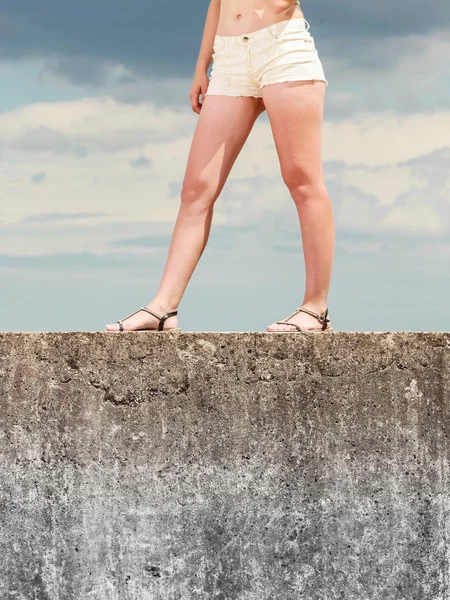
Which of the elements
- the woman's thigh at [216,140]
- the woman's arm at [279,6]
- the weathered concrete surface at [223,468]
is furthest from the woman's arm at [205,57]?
the weathered concrete surface at [223,468]

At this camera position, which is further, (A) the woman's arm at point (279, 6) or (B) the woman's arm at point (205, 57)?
(B) the woman's arm at point (205, 57)

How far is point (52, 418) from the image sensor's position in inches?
139

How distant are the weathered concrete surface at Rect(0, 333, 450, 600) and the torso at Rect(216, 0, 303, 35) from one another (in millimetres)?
1549

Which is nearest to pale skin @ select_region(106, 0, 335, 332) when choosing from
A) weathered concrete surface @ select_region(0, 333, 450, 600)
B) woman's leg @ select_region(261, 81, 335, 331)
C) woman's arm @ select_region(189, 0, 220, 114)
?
woman's leg @ select_region(261, 81, 335, 331)

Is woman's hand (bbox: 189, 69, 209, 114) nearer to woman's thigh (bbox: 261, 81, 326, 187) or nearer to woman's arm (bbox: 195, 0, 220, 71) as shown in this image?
woman's arm (bbox: 195, 0, 220, 71)

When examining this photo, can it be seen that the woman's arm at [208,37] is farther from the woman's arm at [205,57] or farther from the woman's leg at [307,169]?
the woman's leg at [307,169]

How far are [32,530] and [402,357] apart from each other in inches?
68.9

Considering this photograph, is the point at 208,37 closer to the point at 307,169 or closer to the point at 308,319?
the point at 307,169

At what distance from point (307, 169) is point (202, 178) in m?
0.51

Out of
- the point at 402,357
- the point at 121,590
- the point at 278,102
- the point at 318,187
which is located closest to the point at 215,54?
the point at 278,102

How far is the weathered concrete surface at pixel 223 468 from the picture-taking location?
11.3ft

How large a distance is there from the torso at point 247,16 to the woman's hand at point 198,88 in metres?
0.26

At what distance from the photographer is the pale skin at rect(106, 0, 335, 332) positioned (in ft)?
13.0

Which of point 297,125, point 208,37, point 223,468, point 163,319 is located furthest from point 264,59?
point 223,468
